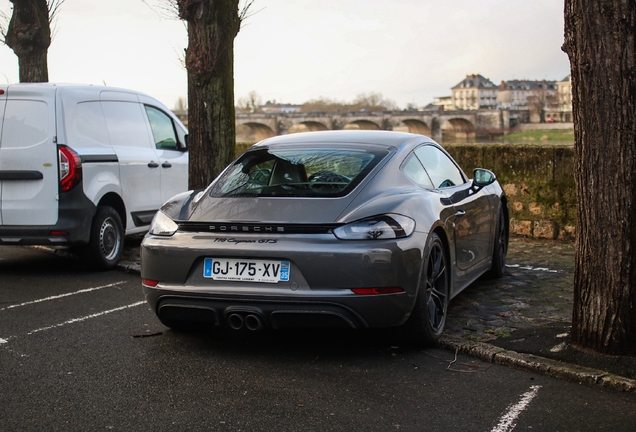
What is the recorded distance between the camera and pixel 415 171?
5781mm

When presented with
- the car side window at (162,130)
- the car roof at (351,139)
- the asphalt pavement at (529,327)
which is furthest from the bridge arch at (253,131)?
the car roof at (351,139)

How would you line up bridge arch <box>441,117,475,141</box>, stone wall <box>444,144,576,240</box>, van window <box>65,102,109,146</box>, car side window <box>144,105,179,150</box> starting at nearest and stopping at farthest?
van window <box>65,102,109,146</box>, car side window <box>144,105,179,150</box>, stone wall <box>444,144,576,240</box>, bridge arch <box>441,117,475,141</box>

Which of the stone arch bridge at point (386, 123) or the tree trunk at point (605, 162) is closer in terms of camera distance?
the tree trunk at point (605, 162)

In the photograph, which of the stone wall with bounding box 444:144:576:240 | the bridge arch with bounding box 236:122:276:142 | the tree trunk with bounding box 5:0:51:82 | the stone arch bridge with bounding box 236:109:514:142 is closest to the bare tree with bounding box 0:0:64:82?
the tree trunk with bounding box 5:0:51:82

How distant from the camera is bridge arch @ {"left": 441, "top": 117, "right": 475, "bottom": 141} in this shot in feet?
403

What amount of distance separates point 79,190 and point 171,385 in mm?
4273

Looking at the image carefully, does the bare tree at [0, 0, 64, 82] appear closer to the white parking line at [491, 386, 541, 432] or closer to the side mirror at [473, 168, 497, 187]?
the side mirror at [473, 168, 497, 187]

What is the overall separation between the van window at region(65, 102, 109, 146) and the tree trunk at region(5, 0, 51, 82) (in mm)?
4729

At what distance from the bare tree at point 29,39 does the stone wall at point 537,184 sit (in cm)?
691

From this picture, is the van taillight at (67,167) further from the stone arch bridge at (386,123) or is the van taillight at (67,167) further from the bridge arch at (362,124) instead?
the bridge arch at (362,124)

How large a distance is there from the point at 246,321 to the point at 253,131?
104213 mm

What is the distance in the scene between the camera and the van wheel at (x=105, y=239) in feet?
28.1

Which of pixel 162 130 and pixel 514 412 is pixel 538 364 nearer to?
pixel 514 412

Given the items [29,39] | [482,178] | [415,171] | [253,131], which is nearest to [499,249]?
[482,178]
